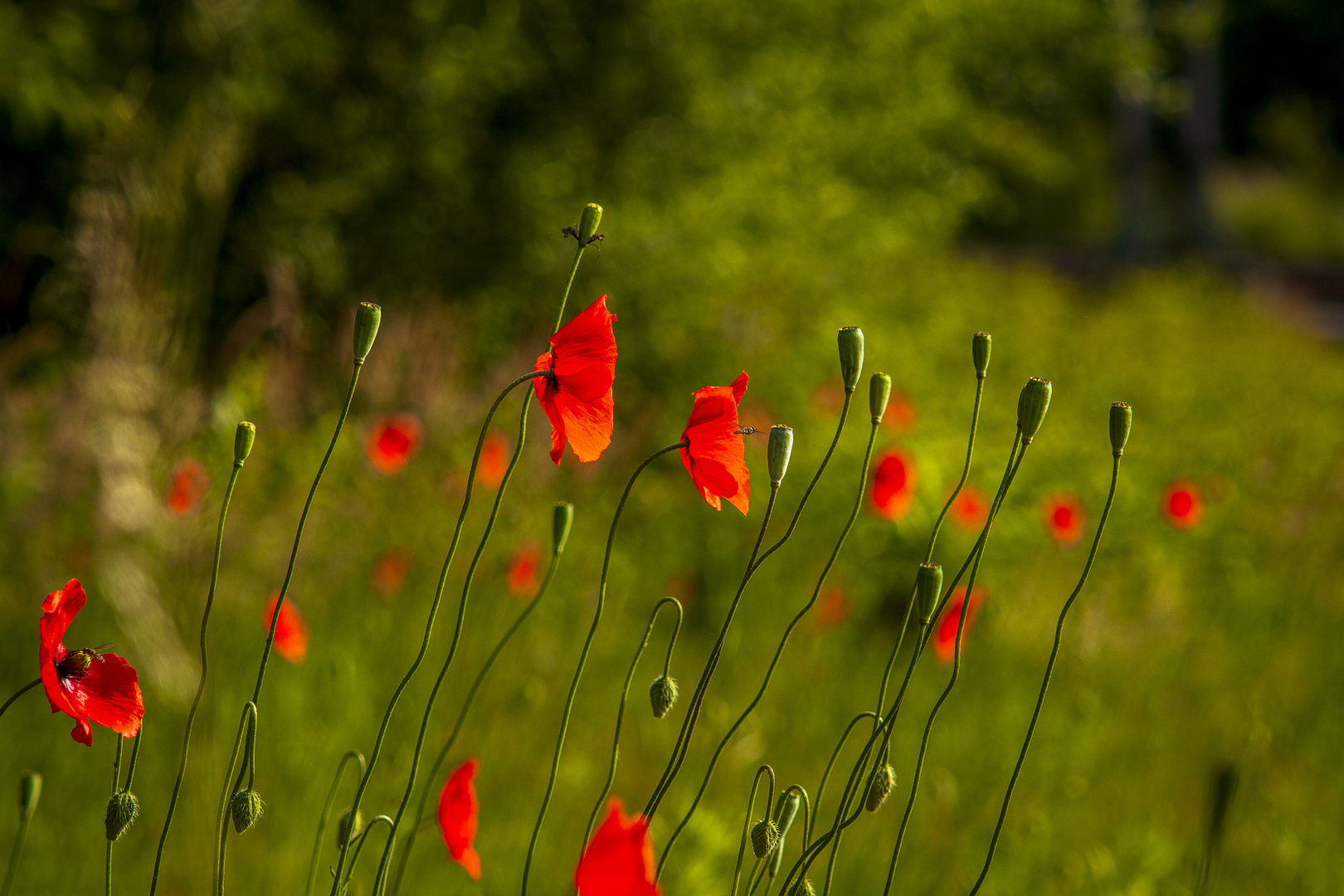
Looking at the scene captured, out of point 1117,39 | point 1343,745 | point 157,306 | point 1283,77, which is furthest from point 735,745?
point 1283,77

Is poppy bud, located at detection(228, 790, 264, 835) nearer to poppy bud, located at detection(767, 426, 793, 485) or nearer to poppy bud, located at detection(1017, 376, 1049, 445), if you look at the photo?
poppy bud, located at detection(767, 426, 793, 485)

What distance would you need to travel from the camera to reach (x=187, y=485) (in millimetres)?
1743

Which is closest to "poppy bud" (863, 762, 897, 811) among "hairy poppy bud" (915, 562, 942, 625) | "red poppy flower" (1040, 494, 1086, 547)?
"hairy poppy bud" (915, 562, 942, 625)

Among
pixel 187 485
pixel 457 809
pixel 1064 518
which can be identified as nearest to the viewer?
pixel 457 809

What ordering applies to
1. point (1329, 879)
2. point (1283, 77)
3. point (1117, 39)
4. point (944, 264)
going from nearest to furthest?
point (1329, 879) < point (1117, 39) < point (944, 264) < point (1283, 77)

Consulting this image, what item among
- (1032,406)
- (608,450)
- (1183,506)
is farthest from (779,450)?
(608,450)

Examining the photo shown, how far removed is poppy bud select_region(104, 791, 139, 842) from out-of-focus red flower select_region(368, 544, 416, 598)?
1538 mm

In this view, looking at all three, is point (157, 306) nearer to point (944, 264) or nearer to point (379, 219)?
point (379, 219)

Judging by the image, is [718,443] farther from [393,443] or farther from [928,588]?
[393,443]

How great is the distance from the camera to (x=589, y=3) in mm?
4543

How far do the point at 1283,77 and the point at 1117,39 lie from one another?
2106 centimetres

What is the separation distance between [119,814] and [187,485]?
1068 millimetres

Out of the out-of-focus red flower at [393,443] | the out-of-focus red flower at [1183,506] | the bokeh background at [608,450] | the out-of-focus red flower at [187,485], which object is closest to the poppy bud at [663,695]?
the bokeh background at [608,450]

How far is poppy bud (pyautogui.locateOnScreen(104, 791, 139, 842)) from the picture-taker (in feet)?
2.47
